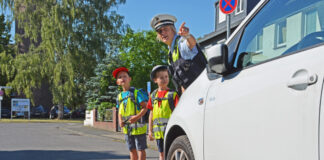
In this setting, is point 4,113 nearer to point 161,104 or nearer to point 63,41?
point 63,41

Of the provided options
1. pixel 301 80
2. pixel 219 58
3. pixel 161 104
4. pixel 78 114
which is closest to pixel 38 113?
pixel 78 114

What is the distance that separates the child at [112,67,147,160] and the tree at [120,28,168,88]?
39.9 m

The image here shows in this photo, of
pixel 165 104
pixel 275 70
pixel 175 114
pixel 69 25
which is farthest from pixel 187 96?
pixel 69 25

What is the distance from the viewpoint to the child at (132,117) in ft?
17.0

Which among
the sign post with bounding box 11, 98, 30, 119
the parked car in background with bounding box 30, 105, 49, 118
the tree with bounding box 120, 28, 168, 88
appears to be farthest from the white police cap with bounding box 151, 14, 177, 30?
the parked car in background with bounding box 30, 105, 49, 118

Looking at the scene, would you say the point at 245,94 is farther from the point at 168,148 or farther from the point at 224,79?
the point at 168,148

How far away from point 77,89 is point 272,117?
32389mm

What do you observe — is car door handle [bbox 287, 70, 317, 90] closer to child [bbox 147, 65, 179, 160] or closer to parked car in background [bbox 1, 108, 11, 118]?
child [bbox 147, 65, 179, 160]

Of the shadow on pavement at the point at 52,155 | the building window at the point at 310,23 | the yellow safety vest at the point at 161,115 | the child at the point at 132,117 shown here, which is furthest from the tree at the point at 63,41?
the building window at the point at 310,23

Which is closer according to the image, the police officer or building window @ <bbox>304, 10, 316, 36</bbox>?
building window @ <bbox>304, 10, 316, 36</bbox>

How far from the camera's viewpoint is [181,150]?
345 centimetres

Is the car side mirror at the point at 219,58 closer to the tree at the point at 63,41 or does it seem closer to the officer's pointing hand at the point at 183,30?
the officer's pointing hand at the point at 183,30

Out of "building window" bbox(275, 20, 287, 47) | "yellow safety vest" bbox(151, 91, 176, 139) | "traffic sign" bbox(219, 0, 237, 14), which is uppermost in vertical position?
"traffic sign" bbox(219, 0, 237, 14)

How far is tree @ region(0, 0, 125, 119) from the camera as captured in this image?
1229 inches
